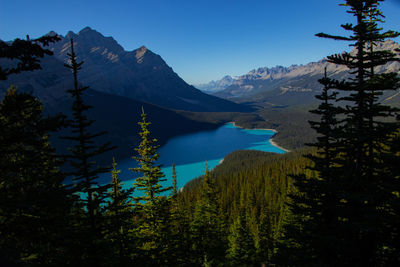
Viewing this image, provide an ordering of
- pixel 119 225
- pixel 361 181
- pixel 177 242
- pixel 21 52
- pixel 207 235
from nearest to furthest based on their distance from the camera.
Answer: pixel 21 52
pixel 361 181
pixel 119 225
pixel 177 242
pixel 207 235

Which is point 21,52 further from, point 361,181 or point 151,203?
point 151,203

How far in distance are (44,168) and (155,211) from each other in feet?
27.8

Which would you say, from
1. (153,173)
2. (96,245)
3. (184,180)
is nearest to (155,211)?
(153,173)

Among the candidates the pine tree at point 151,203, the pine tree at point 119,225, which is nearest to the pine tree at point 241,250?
the pine tree at point 151,203

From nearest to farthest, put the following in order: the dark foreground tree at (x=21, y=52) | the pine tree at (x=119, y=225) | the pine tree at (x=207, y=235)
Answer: the dark foreground tree at (x=21, y=52) < the pine tree at (x=119, y=225) < the pine tree at (x=207, y=235)

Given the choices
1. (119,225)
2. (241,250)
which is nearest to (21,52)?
(119,225)

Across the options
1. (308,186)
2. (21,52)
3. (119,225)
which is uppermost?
(21,52)

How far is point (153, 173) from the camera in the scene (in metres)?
18.3

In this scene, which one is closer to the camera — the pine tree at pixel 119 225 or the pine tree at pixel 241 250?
the pine tree at pixel 119 225

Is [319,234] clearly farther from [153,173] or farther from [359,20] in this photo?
[153,173]

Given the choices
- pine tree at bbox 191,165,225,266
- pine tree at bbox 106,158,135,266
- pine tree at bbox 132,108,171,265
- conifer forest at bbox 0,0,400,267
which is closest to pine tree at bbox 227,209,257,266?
pine tree at bbox 191,165,225,266

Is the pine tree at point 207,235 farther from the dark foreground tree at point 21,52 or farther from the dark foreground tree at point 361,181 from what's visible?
the dark foreground tree at point 21,52

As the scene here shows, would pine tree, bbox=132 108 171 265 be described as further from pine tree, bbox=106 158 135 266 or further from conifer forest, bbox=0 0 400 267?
conifer forest, bbox=0 0 400 267

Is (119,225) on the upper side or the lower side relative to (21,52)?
lower
